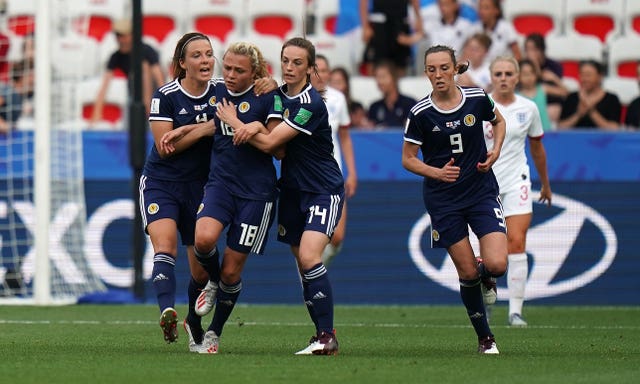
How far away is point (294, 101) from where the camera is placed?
8.99 meters

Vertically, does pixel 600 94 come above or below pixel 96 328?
above

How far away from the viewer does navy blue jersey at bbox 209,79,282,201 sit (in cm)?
898

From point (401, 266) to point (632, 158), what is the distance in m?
2.71

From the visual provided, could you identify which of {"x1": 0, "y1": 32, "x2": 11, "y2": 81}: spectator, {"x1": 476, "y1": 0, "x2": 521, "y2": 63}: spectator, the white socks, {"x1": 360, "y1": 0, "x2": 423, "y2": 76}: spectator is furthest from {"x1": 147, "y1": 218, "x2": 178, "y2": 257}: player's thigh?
{"x1": 360, "y1": 0, "x2": 423, "y2": 76}: spectator

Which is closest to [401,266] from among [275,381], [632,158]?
[632,158]

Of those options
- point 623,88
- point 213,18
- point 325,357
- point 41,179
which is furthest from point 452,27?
point 325,357

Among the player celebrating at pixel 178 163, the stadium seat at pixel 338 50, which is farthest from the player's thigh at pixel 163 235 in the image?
the stadium seat at pixel 338 50

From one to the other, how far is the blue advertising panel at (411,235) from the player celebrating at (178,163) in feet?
18.7

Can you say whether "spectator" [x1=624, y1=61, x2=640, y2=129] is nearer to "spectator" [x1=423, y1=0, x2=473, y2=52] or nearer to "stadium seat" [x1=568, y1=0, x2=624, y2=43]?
"spectator" [x1=423, y1=0, x2=473, y2=52]

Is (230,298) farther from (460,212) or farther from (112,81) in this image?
(112,81)

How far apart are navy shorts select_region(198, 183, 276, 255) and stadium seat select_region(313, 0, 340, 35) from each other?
1038 centimetres

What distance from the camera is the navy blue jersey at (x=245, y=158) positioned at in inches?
353

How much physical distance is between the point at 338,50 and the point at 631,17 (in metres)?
4.04

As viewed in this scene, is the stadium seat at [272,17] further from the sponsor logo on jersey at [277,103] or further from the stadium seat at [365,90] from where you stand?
the sponsor logo on jersey at [277,103]
